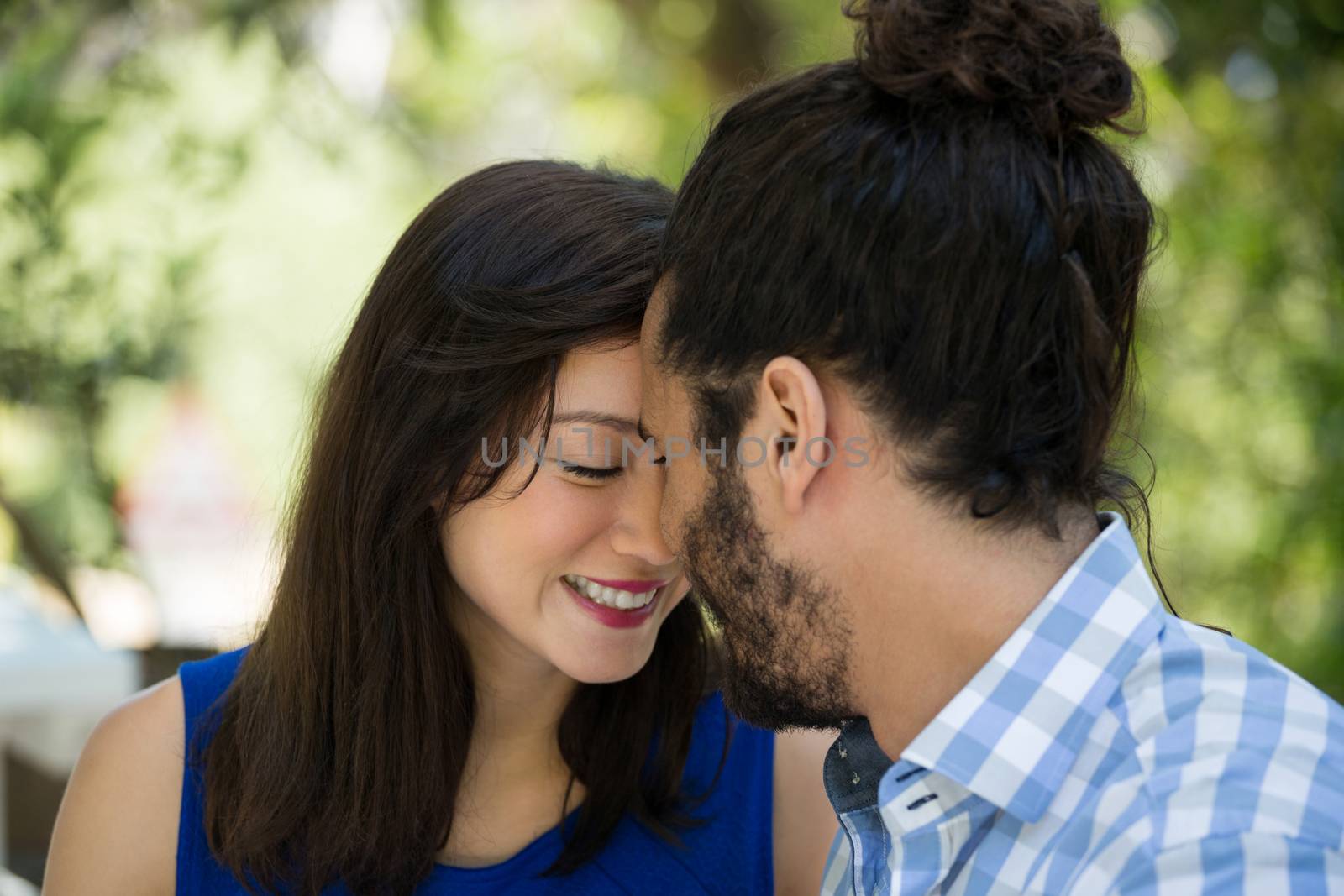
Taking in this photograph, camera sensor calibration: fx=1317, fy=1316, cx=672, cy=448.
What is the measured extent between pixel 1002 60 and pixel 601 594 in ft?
2.97

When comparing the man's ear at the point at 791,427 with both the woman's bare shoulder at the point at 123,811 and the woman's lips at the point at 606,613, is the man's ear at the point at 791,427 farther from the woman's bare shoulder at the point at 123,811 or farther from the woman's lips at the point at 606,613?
the woman's bare shoulder at the point at 123,811

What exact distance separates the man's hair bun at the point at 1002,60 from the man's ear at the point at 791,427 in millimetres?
326

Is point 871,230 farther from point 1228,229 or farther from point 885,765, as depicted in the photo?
point 1228,229

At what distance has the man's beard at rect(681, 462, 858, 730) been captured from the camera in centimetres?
150

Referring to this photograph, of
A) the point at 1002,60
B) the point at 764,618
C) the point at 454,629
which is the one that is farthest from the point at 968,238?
the point at 454,629

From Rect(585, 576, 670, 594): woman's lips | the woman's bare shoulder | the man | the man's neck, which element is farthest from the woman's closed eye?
the woman's bare shoulder

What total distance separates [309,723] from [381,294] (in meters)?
0.63

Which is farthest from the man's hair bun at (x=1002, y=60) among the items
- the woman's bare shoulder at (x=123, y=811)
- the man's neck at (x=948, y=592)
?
the woman's bare shoulder at (x=123, y=811)

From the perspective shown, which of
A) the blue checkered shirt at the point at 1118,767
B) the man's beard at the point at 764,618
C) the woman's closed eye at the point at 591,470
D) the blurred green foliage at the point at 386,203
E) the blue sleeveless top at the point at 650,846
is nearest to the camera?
the blue checkered shirt at the point at 1118,767

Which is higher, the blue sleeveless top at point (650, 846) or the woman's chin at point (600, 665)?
the woman's chin at point (600, 665)

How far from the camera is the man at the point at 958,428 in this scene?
4.41ft

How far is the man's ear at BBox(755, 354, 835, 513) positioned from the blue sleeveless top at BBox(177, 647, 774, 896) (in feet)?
2.67

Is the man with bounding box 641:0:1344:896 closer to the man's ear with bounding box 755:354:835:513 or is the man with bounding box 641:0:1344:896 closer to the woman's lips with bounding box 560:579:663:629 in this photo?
the man's ear with bounding box 755:354:835:513

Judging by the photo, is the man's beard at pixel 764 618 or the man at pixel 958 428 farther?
the man's beard at pixel 764 618
